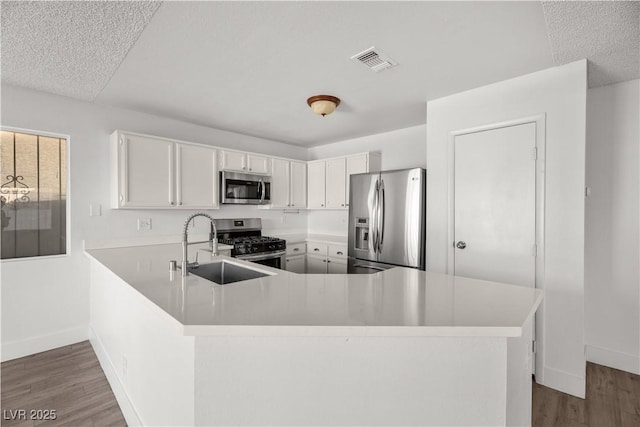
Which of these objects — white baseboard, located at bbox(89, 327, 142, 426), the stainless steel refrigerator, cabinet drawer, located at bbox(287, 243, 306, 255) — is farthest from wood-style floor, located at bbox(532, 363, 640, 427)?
cabinet drawer, located at bbox(287, 243, 306, 255)

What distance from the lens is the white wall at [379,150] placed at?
13.5ft

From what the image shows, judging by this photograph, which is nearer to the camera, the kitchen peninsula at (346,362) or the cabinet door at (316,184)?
the kitchen peninsula at (346,362)

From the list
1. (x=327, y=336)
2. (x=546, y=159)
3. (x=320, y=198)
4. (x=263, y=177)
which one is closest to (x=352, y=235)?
(x=320, y=198)

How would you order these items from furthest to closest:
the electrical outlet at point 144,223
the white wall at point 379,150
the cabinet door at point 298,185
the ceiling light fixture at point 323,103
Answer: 1. the cabinet door at point 298,185
2. the white wall at point 379,150
3. the electrical outlet at point 144,223
4. the ceiling light fixture at point 323,103

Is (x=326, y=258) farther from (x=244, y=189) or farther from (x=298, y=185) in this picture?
(x=244, y=189)

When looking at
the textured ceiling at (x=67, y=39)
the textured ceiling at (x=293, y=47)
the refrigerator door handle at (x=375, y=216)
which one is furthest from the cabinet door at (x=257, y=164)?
the textured ceiling at (x=67, y=39)

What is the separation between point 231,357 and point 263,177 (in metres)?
3.38

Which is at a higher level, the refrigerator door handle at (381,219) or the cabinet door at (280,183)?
the cabinet door at (280,183)

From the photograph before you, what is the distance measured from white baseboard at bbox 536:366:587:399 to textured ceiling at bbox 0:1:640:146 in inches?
90.1

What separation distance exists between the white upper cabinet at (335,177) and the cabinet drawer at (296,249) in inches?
24.6

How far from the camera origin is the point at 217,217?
13.8 feet

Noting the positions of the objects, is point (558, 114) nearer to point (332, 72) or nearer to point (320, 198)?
point (332, 72)

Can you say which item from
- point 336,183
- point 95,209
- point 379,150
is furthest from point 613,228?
point 95,209

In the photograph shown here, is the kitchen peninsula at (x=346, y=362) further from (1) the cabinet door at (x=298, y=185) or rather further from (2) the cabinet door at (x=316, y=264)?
(1) the cabinet door at (x=298, y=185)
